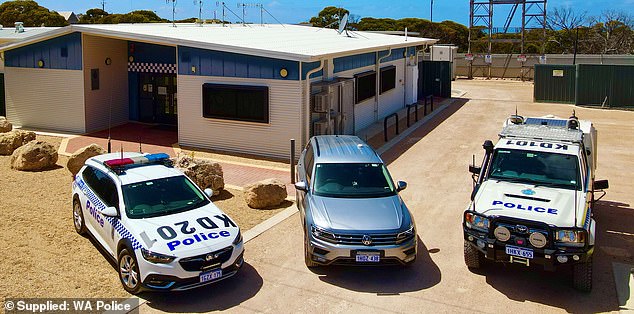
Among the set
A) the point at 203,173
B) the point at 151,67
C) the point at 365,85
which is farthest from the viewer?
the point at 365,85

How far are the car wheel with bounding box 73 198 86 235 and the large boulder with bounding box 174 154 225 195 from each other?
9.50 feet

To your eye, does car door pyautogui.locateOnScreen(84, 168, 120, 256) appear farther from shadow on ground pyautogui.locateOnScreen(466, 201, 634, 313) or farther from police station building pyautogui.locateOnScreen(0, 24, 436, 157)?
police station building pyautogui.locateOnScreen(0, 24, 436, 157)

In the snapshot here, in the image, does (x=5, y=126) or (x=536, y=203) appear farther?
(x=5, y=126)

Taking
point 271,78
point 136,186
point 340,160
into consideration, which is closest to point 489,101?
point 271,78

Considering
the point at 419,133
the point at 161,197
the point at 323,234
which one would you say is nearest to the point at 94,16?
the point at 419,133

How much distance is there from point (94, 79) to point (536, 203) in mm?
16755

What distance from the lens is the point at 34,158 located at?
16.3 meters

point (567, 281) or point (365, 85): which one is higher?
point (365, 85)

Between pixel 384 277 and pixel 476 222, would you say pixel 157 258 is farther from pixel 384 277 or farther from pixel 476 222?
pixel 476 222

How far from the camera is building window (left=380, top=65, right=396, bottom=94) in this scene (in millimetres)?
25922

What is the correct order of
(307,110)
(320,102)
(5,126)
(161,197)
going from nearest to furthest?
(161,197) < (307,110) < (320,102) < (5,126)

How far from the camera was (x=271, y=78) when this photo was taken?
17844 mm

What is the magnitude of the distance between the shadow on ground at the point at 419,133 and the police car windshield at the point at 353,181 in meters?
6.68

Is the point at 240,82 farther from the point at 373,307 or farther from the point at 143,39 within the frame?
the point at 373,307
